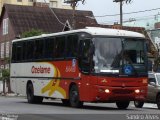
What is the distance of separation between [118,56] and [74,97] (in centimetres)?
285

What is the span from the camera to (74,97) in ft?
80.6

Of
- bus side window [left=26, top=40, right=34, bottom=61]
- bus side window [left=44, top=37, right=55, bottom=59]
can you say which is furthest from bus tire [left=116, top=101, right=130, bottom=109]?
bus side window [left=26, top=40, right=34, bottom=61]

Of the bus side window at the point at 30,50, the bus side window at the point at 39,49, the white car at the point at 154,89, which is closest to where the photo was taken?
the white car at the point at 154,89

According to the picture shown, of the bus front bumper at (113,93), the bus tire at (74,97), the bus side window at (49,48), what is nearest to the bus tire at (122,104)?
the bus front bumper at (113,93)

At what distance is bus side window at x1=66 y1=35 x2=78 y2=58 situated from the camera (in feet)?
80.3

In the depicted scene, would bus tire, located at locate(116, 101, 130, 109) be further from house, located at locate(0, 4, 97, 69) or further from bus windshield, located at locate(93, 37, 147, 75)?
house, located at locate(0, 4, 97, 69)

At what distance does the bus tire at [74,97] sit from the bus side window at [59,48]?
1865mm

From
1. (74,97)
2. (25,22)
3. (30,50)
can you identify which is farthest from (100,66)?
(25,22)

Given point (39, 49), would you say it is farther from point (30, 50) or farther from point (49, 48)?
point (49, 48)

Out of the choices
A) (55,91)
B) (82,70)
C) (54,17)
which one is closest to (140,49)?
(82,70)

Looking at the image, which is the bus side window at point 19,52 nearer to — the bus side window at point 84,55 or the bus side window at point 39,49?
the bus side window at point 39,49

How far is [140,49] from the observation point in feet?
78.7

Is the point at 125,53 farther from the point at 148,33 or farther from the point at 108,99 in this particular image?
the point at 148,33

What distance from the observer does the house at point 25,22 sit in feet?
236
